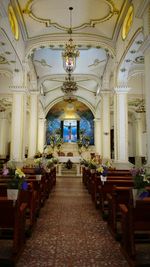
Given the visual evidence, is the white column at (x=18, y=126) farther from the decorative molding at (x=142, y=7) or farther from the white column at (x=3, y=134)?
the white column at (x=3, y=134)

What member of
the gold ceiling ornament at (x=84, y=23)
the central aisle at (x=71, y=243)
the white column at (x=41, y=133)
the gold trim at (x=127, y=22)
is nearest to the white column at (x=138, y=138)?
the white column at (x=41, y=133)

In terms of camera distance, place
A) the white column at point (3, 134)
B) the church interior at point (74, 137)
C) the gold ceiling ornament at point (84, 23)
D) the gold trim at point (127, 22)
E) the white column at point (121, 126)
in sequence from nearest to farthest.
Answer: the church interior at point (74, 137) < the gold trim at point (127, 22) < the gold ceiling ornament at point (84, 23) < the white column at point (121, 126) < the white column at point (3, 134)

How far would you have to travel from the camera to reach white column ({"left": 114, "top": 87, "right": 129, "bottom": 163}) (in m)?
9.21

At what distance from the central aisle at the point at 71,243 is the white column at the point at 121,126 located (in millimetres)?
4344

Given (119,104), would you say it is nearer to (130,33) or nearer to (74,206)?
(130,33)

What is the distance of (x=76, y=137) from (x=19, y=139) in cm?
1129

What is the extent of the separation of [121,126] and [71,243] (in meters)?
6.73

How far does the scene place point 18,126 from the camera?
30.4 ft

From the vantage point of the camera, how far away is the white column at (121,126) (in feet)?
30.2

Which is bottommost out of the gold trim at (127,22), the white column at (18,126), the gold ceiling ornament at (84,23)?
the white column at (18,126)

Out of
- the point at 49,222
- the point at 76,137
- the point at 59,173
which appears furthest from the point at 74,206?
the point at 76,137

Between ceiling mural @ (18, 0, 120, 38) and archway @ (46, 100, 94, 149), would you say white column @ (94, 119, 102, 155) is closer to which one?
archway @ (46, 100, 94, 149)

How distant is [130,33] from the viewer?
7.25m

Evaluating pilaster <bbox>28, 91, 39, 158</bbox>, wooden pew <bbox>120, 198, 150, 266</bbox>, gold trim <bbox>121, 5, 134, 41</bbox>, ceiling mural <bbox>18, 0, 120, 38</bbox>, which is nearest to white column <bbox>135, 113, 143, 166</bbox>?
pilaster <bbox>28, 91, 39, 158</bbox>
